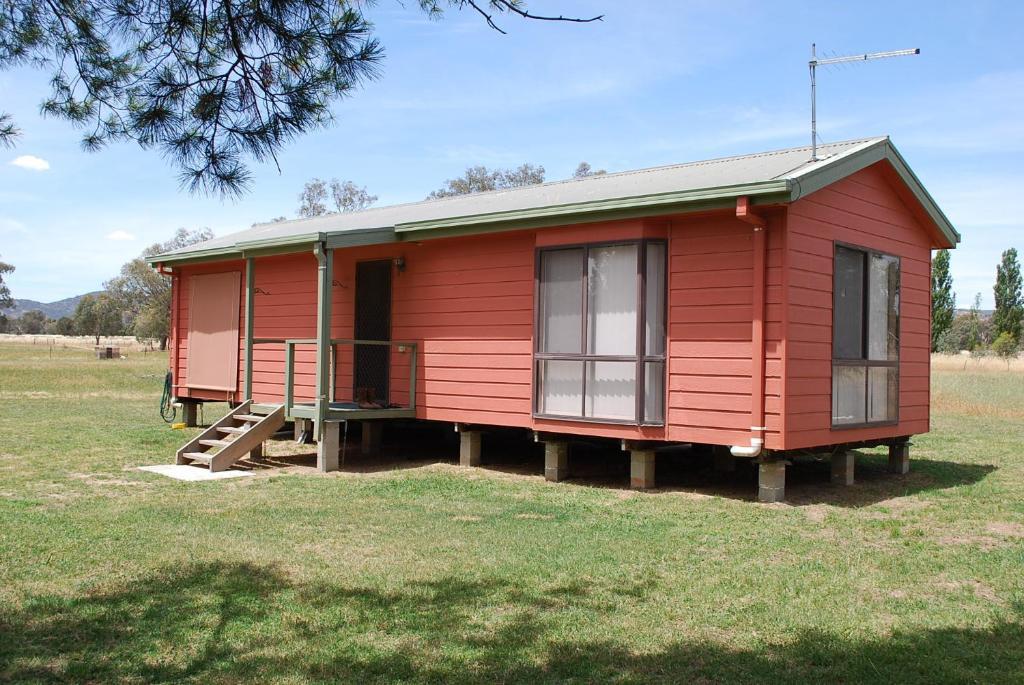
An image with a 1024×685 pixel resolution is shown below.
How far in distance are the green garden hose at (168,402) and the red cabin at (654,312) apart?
4.60 metres

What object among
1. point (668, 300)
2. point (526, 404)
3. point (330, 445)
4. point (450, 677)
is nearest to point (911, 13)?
point (668, 300)

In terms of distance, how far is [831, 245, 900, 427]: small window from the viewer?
9.17m

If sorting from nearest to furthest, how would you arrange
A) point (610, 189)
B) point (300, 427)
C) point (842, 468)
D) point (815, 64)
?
point (815, 64)
point (842, 468)
point (610, 189)
point (300, 427)

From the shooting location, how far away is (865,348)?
9.55 m

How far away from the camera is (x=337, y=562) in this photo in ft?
19.6

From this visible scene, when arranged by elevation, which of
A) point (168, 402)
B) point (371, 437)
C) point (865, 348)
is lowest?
point (371, 437)

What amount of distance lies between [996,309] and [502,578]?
62324 millimetres

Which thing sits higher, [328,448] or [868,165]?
[868,165]

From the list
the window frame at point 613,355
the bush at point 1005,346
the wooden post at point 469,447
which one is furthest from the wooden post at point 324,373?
the bush at point 1005,346

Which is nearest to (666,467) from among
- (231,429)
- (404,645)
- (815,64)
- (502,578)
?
(815,64)

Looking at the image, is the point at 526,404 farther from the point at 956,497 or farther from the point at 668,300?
the point at 956,497

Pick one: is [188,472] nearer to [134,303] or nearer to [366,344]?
[366,344]

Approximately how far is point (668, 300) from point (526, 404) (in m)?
2.03

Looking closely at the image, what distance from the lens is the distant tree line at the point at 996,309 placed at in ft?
171
